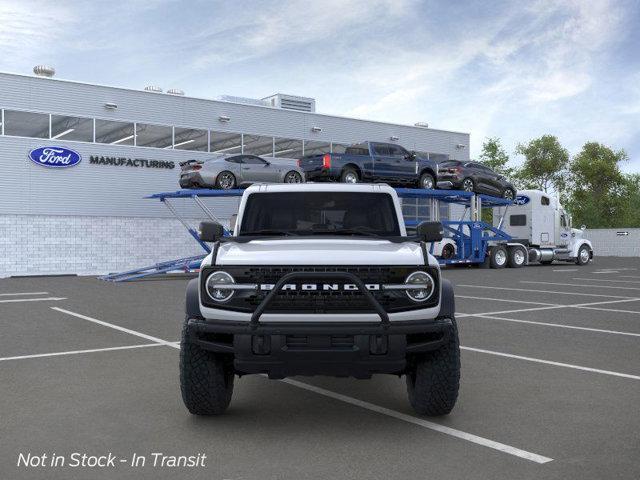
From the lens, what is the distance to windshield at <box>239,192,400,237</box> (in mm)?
6223

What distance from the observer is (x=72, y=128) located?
28.1 m

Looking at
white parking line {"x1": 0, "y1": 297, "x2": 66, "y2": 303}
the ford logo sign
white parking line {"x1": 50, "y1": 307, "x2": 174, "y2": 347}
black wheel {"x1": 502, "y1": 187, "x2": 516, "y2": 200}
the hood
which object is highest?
the ford logo sign

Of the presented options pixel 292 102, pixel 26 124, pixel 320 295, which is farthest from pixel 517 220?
pixel 320 295

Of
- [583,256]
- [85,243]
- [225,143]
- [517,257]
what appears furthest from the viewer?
[583,256]

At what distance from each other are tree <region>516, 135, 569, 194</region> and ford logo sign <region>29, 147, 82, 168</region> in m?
57.6

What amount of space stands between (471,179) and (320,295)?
25.0m

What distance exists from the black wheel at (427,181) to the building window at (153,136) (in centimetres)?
1124

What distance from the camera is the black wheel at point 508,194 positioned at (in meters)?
30.1

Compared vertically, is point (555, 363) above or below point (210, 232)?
below

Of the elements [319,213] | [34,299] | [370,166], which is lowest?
[34,299]

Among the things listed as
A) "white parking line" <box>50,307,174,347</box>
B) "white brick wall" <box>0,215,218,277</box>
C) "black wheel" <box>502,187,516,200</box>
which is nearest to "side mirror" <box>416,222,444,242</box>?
"white parking line" <box>50,307,174,347</box>

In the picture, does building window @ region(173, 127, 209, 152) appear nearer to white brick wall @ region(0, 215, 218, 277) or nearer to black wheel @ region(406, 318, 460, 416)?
white brick wall @ region(0, 215, 218, 277)

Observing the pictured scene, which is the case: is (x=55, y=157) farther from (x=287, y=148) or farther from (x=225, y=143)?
(x=287, y=148)

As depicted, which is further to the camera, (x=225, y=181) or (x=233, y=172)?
(x=233, y=172)
